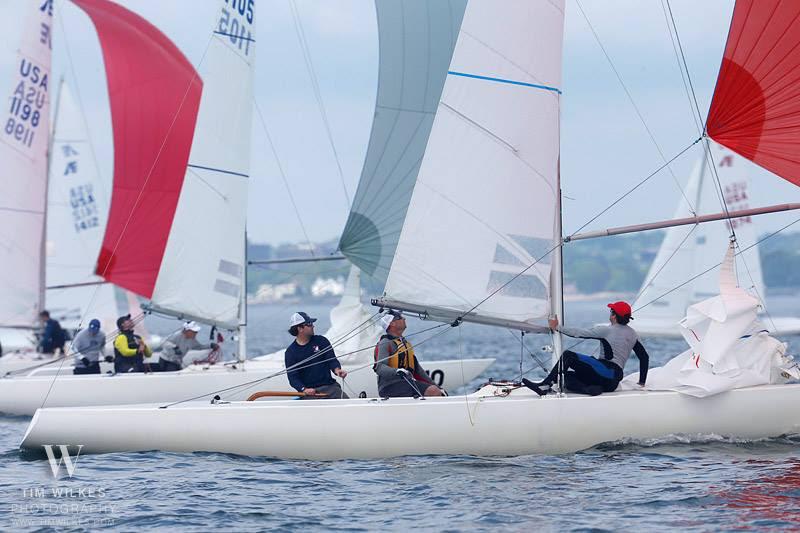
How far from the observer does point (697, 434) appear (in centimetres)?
973

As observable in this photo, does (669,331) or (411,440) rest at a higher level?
(669,331)

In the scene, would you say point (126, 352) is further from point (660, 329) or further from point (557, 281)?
point (660, 329)

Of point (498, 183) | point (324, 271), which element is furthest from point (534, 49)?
point (324, 271)

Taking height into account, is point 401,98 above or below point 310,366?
above

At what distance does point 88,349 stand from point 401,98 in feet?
17.5

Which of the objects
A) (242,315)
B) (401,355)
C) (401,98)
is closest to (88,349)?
(242,315)

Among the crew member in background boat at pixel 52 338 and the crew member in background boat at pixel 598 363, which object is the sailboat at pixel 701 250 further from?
the crew member in background boat at pixel 598 363

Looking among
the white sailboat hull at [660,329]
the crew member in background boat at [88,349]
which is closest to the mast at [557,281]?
the crew member in background boat at [88,349]

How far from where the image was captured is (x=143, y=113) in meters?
18.7

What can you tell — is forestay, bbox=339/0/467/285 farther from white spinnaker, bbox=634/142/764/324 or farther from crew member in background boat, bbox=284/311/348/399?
white spinnaker, bbox=634/142/764/324

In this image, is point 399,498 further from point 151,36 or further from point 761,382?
point 151,36

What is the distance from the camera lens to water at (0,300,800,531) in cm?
768

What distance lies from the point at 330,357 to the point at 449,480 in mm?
2255

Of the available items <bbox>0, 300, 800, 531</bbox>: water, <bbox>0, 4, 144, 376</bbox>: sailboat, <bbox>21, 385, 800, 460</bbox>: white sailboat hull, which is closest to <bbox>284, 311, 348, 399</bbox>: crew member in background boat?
<bbox>21, 385, 800, 460</bbox>: white sailboat hull
